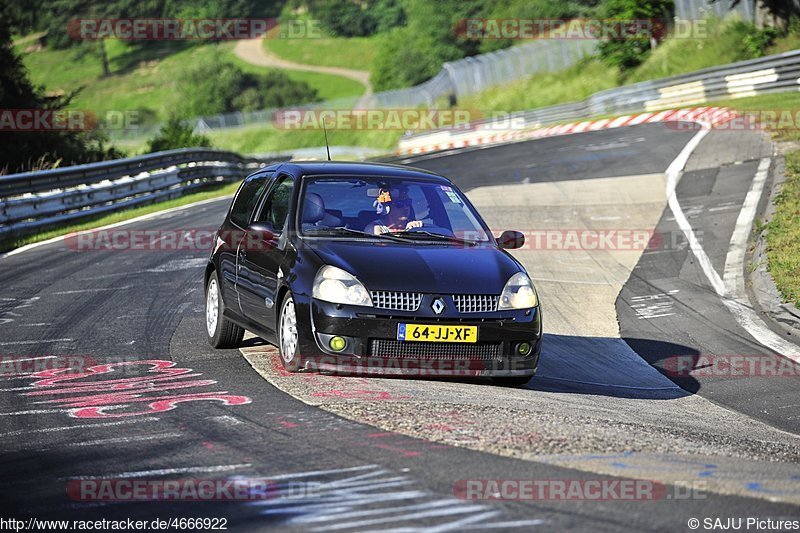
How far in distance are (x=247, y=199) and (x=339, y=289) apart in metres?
2.41

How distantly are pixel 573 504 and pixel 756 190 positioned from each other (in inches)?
602

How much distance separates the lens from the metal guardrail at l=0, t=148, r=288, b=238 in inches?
816

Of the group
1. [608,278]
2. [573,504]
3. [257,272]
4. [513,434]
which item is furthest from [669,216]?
[573,504]

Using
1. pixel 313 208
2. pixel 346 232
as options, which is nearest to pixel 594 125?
pixel 313 208

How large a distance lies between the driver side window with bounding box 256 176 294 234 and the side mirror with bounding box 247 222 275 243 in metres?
0.05

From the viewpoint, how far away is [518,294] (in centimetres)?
848

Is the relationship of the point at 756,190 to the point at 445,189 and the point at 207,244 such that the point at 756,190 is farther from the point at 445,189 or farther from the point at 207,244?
the point at 445,189

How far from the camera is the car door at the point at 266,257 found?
882cm

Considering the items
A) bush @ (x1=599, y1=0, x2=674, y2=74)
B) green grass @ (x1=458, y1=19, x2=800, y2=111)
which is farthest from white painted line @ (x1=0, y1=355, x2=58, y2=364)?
bush @ (x1=599, y1=0, x2=674, y2=74)
